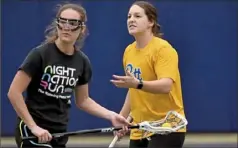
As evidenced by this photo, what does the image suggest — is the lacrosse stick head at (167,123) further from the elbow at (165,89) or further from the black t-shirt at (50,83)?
the black t-shirt at (50,83)

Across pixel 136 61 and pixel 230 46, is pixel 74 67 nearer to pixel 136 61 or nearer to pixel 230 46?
pixel 136 61

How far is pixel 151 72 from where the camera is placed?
5.10 m

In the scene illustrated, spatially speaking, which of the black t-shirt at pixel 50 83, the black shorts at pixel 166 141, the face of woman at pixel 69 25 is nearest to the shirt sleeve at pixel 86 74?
the black t-shirt at pixel 50 83

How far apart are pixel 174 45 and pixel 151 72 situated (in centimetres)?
561

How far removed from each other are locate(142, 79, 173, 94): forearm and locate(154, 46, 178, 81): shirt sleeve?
62 mm

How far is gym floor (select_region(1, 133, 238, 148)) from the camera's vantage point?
994cm

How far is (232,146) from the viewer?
32.2 ft

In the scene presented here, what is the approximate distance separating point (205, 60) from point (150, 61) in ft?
19.7

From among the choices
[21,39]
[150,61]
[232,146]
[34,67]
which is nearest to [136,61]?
[150,61]

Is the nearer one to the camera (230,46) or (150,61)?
(150,61)

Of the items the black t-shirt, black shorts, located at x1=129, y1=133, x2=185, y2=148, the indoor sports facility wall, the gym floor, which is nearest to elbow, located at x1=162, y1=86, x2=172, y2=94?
black shorts, located at x1=129, y1=133, x2=185, y2=148

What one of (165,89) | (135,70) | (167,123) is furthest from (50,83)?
(167,123)

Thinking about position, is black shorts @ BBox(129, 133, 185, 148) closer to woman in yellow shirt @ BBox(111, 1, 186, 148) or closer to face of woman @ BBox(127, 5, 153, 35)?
woman in yellow shirt @ BBox(111, 1, 186, 148)

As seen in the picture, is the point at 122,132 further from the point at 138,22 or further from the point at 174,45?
the point at 174,45
